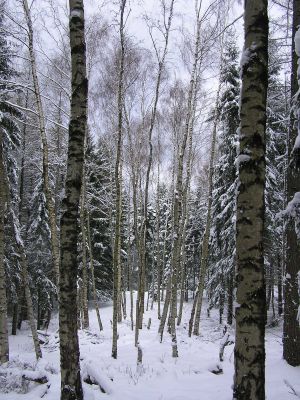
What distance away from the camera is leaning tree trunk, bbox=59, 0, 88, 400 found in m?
5.33

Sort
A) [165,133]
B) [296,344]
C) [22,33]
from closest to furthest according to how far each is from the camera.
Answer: [296,344] < [22,33] < [165,133]

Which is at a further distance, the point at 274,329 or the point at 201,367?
the point at 274,329

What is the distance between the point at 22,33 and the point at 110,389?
9.68m

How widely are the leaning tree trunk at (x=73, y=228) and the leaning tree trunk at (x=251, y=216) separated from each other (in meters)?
2.61

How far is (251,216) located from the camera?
3727mm

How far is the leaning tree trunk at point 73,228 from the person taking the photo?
17.5ft

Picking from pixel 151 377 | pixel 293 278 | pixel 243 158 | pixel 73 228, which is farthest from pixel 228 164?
pixel 243 158

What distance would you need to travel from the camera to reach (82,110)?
227 inches

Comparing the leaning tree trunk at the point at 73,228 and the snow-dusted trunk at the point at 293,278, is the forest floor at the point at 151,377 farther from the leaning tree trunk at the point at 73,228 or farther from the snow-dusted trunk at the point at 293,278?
the leaning tree trunk at the point at 73,228

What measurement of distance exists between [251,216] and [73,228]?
273 cm

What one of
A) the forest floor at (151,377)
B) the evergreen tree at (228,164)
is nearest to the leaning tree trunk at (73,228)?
the forest floor at (151,377)

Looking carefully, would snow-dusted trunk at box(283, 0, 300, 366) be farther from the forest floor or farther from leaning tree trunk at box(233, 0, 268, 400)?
leaning tree trunk at box(233, 0, 268, 400)

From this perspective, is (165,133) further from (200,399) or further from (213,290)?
(200,399)

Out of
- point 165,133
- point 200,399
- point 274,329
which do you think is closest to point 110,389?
point 200,399
